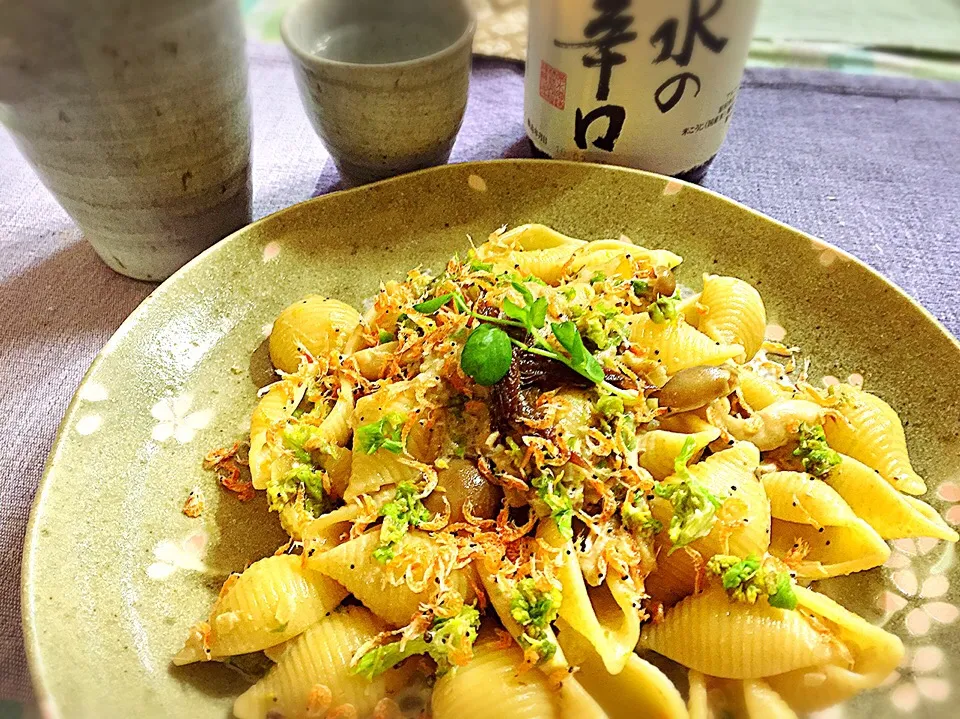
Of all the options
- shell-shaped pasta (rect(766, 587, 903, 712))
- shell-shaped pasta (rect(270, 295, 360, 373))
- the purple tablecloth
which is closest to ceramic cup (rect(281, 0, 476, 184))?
the purple tablecloth

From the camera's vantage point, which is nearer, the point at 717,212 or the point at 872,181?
the point at 717,212

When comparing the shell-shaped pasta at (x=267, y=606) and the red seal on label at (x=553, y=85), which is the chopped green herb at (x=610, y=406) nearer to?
the shell-shaped pasta at (x=267, y=606)

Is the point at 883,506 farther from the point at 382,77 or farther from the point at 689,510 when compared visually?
the point at 382,77

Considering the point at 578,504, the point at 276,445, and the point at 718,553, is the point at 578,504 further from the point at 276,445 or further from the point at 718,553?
the point at 276,445

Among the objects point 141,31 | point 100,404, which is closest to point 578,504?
point 100,404

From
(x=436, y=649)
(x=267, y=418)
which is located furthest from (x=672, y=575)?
(x=267, y=418)

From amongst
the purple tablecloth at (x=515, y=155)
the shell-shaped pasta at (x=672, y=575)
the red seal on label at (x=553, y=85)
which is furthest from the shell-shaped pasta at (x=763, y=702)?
the red seal on label at (x=553, y=85)

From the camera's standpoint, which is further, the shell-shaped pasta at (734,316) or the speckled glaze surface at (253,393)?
the shell-shaped pasta at (734,316)
